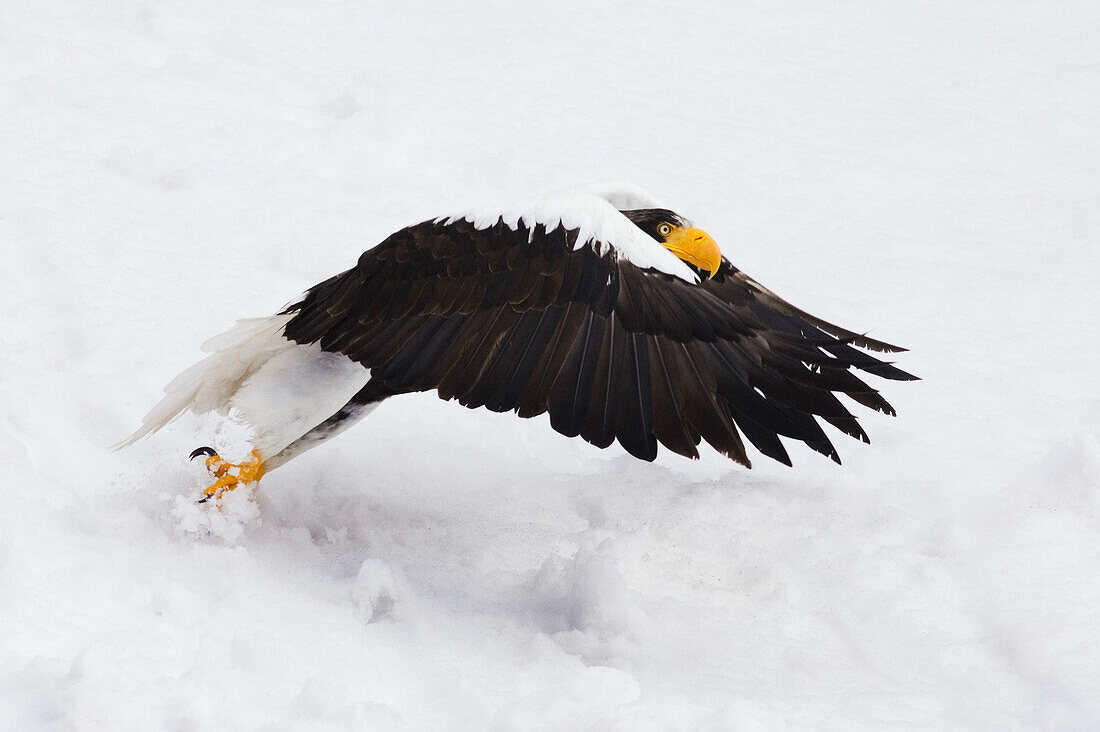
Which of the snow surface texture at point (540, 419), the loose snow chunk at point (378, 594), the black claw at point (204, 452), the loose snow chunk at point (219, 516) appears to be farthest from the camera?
the black claw at point (204, 452)

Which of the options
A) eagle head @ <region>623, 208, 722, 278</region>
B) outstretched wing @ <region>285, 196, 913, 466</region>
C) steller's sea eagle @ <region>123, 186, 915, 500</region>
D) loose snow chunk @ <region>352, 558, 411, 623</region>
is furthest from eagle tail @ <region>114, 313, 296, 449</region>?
eagle head @ <region>623, 208, 722, 278</region>

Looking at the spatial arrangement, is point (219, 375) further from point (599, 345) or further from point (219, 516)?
point (599, 345)

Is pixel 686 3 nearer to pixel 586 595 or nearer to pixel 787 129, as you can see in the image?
pixel 787 129

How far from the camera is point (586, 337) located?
3332 millimetres

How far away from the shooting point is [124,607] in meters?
3.11

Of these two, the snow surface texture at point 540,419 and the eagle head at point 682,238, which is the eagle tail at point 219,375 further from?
the eagle head at point 682,238

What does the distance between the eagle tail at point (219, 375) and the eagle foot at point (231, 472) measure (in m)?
0.22

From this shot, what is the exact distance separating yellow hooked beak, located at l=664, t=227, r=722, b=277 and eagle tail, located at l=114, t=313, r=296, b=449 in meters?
1.36

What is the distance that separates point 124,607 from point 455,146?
4.44m

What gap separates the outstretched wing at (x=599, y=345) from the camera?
3273mm

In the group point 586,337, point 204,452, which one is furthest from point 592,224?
point 204,452

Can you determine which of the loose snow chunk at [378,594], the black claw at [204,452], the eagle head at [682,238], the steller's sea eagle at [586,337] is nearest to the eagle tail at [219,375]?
the black claw at [204,452]

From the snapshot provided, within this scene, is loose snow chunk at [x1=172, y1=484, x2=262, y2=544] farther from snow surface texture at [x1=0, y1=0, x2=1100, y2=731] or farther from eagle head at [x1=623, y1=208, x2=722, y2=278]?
eagle head at [x1=623, y1=208, x2=722, y2=278]

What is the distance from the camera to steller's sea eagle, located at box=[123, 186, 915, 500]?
3.28 meters
